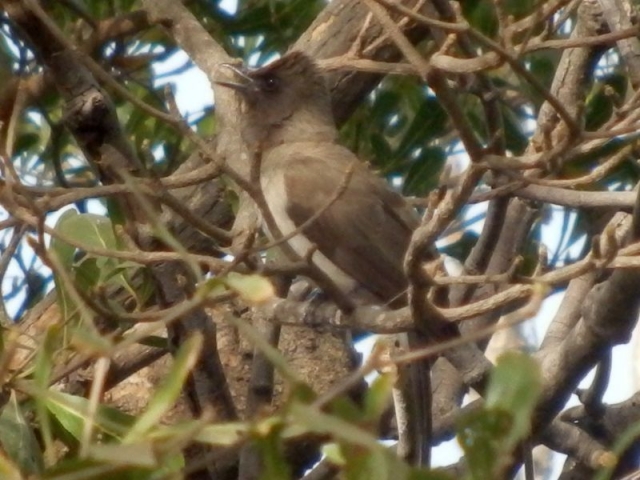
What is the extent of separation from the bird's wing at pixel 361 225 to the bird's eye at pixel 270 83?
2.00 ft

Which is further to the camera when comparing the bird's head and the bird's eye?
the bird's eye

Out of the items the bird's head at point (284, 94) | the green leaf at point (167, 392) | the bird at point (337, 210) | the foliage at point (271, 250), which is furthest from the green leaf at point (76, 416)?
the bird's head at point (284, 94)

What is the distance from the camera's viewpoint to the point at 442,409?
4.25 m

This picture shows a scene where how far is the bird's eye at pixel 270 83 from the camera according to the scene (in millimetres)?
5432

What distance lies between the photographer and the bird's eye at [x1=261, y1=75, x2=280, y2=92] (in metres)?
5.43

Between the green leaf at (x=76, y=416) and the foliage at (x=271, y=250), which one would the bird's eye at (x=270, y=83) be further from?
the green leaf at (x=76, y=416)

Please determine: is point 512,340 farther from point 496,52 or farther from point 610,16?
point 496,52

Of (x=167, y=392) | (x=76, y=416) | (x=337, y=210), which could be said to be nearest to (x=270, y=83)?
(x=337, y=210)

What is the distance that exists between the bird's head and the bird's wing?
0.41 m

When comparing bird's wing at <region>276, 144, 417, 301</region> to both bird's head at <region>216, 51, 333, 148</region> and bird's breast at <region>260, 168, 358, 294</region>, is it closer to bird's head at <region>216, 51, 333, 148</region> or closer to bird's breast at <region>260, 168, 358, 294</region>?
bird's breast at <region>260, 168, 358, 294</region>

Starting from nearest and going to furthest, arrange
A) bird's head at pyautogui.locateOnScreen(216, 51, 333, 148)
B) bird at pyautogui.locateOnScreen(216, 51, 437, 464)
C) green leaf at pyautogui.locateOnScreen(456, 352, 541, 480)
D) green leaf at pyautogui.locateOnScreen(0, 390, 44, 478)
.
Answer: green leaf at pyautogui.locateOnScreen(456, 352, 541, 480) < green leaf at pyautogui.locateOnScreen(0, 390, 44, 478) < bird at pyautogui.locateOnScreen(216, 51, 437, 464) < bird's head at pyautogui.locateOnScreen(216, 51, 333, 148)

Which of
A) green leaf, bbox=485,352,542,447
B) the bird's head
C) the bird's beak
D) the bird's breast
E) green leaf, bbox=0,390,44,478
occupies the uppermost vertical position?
the bird's head

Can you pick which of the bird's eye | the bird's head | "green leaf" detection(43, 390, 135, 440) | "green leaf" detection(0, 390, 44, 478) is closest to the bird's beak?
the bird's head

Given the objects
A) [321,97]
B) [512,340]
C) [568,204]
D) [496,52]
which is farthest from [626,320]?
[512,340]
